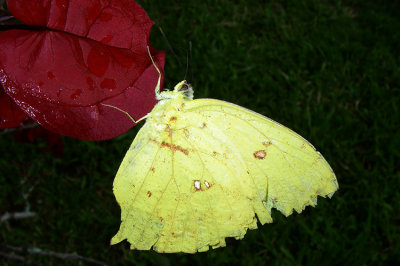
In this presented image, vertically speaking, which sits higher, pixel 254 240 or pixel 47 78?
pixel 47 78

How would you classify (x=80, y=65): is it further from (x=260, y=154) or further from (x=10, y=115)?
(x=260, y=154)

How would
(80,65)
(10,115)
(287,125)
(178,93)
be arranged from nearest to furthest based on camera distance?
(80,65) < (10,115) < (178,93) < (287,125)

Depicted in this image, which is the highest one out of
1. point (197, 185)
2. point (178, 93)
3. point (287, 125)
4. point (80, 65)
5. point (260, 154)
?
point (80, 65)

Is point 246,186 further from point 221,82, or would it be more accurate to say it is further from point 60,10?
point 221,82

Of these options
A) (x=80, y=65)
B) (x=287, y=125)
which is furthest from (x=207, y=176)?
(x=287, y=125)

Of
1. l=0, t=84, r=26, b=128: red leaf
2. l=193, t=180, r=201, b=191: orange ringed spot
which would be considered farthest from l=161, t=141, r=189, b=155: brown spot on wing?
l=0, t=84, r=26, b=128: red leaf

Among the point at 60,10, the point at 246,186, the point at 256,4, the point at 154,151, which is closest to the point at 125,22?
the point at 60,10
